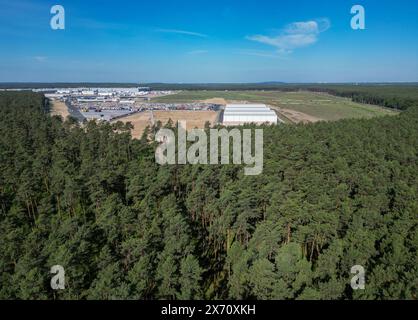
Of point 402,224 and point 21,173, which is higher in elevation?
point 21,173

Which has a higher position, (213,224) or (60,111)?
(60,111)

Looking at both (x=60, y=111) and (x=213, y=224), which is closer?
(x=213, y=224)

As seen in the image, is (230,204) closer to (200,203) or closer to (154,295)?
(200,203)

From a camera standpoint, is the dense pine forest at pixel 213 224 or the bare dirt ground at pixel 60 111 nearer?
the dense pine forest at pixel 213 224

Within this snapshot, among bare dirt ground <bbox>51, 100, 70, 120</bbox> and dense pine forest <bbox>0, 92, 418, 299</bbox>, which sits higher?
bare dirt ground <bbox>51, 100, 70, 120</bbox>

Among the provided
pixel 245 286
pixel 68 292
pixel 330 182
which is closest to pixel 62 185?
pixel 68 292

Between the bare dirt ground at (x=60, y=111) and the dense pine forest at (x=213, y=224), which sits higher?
the bare dirt ground at (x=60, y=111)

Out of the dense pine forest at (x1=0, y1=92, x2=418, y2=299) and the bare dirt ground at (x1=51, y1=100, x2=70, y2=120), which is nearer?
the dense pine forest at (x1=0, y1=92, x2=418, y2=299)
